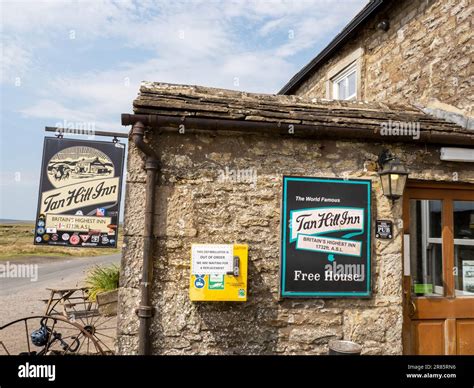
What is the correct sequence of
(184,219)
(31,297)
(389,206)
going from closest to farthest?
(184,219) → (389,206) → (31,297)

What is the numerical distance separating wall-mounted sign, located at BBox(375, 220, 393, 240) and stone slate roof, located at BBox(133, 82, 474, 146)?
936mm

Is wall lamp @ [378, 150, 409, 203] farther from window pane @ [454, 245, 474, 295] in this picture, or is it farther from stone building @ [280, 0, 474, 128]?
stone building @ [280, 0, 474, 128]

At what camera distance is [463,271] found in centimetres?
424

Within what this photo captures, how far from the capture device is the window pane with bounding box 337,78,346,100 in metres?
7.89

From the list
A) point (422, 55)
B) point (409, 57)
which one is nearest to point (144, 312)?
point (422, 55)

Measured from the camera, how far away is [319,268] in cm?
376

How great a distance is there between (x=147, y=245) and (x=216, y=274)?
686mm

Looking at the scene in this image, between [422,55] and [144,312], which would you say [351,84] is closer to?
[422,55]

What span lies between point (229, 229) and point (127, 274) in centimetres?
104

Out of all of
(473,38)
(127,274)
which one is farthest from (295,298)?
(473,38)

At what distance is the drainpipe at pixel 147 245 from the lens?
135 inches

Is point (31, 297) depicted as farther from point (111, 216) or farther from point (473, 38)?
point (473, 38)

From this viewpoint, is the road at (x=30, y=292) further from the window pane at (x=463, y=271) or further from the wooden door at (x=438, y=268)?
the window pane at (x=463, y=271)
